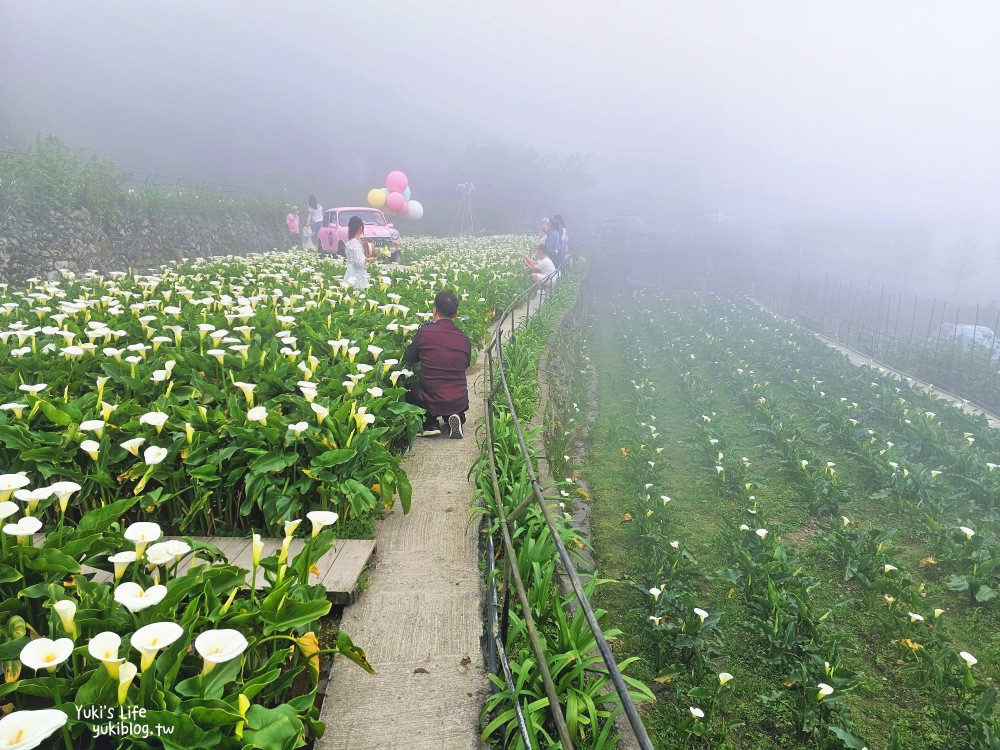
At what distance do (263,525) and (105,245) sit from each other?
12.7m

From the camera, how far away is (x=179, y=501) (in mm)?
3600

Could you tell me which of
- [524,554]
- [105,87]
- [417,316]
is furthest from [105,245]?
[105,87]

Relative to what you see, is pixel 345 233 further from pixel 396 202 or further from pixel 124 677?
pixel 124 677

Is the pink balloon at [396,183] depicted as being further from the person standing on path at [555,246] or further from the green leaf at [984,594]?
the green leaf at [984,594]

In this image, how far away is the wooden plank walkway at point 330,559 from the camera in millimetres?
3084

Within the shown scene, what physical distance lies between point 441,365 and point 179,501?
2394mm

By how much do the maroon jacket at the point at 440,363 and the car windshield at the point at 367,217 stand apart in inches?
546

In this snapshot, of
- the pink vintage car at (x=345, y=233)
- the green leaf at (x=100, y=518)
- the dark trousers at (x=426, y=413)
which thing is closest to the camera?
the green leaf at (x=100, y=518)

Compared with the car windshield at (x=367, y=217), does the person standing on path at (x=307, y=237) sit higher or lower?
lower

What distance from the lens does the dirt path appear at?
7.89ft

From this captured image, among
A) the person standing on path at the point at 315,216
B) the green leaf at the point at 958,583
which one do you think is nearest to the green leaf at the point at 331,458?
the green leaf at the point at 958,583

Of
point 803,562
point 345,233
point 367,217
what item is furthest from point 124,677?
point 367,217

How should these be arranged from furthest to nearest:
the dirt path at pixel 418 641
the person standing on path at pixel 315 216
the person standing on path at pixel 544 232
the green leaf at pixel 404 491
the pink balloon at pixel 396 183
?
the pink balloon at pixel 396 183, the person standing on path at pixel 544 232, the person standing on path at pixel 315 216, the green leaf at pixel 404 491, the dirt path at pixel 418 641

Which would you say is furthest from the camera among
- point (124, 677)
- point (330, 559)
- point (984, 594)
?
point (984, 594)
